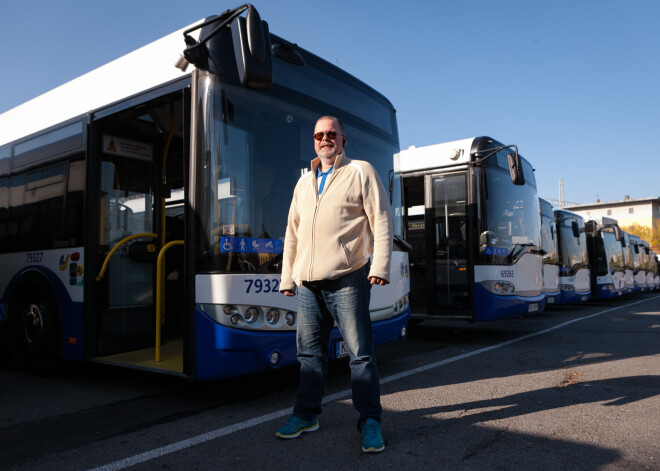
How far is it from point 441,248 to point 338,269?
5437 mm

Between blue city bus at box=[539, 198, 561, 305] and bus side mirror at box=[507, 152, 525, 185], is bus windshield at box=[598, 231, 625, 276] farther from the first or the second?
bus side mirror at box=[507, 152, 525, 185]

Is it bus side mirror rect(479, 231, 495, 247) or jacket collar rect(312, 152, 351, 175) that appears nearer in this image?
jacket collar rect(312, 152, 351, 175)

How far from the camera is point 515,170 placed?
7.74 m

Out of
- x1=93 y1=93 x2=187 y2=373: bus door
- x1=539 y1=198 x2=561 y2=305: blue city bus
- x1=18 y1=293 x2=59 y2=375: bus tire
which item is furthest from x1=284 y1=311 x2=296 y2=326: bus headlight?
x1=539 y1=198 x2=561 y2=305: blue city bus

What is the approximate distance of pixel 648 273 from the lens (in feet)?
88.4

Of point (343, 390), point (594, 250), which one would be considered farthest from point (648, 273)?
point (343, 390)

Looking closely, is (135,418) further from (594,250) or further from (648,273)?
(648,273)

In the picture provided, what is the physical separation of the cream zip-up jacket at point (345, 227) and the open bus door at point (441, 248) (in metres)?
4.99

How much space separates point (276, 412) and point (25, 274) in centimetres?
338

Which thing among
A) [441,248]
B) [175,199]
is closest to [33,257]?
[175,199]

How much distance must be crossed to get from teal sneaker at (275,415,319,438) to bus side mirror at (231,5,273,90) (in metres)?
2.23

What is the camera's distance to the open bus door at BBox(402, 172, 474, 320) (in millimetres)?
8188

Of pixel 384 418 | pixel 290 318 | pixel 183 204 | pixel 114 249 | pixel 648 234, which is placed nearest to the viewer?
pixel 384 418

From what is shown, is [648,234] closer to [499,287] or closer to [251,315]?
[499,287]
